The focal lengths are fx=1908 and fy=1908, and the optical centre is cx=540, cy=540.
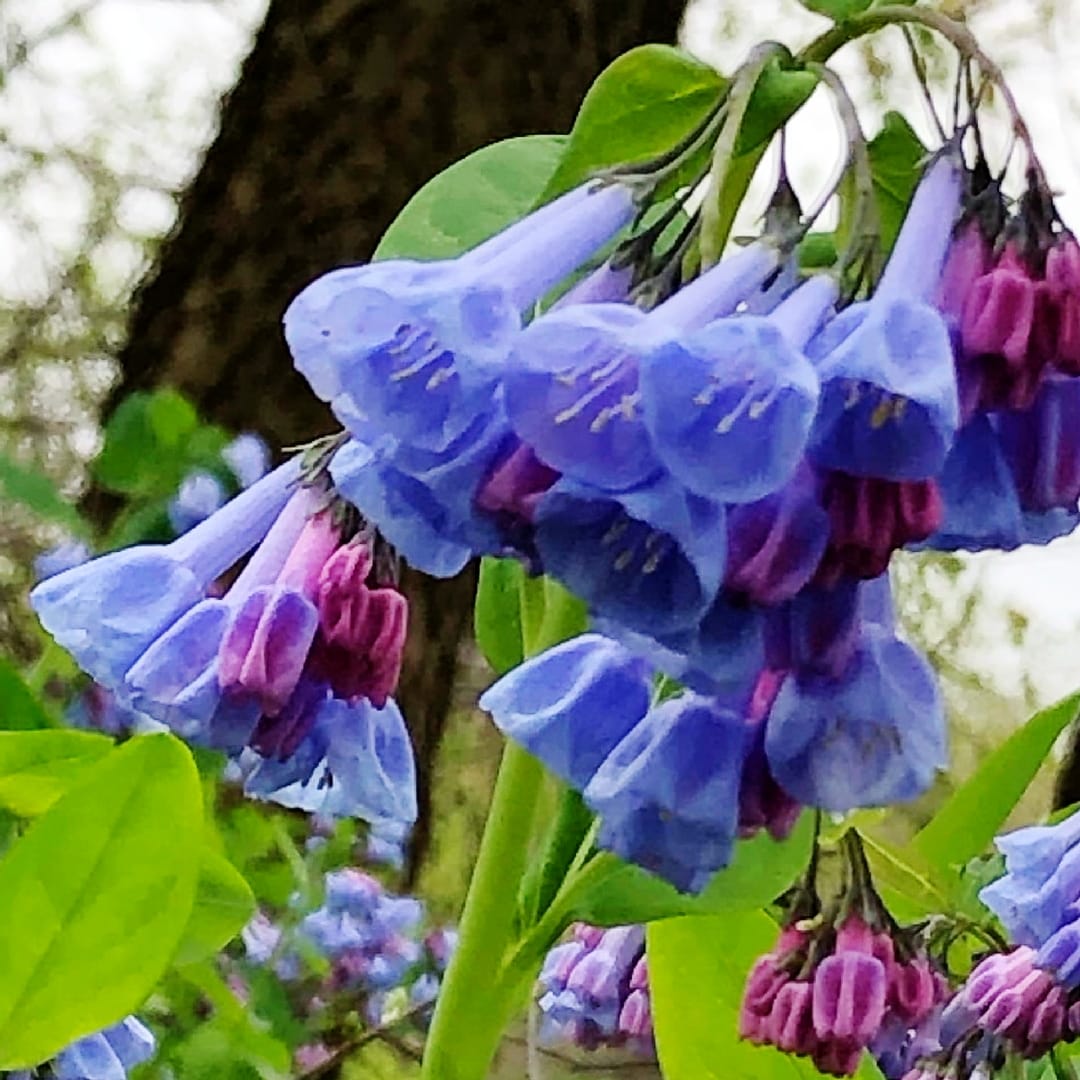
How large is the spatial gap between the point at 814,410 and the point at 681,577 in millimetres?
28

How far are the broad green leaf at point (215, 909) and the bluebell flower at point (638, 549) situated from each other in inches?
9.8

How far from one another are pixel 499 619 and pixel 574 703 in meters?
0.09

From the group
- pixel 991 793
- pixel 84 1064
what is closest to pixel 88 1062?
pixel 84 1064

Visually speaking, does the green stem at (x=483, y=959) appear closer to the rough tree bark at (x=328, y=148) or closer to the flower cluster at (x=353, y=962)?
the flower cluster at (x=353, y=962)

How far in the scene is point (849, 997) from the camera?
0.50 meters

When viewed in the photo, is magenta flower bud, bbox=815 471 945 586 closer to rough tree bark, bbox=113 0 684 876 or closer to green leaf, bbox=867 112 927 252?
green leaf, bbox=867 112 927 252

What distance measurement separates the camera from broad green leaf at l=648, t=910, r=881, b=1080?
1.63ft

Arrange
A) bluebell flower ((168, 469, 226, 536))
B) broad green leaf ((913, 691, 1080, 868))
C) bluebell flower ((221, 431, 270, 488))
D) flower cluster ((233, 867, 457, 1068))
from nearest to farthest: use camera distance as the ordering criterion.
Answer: broad green leaf ((913, 691, 1080, 868)) < bluebell flower ((168, 469, 226, 536)) < bluebell flower ((221, 431, 270, 488)) < flower cluster ((233, 867, 457, 1068))

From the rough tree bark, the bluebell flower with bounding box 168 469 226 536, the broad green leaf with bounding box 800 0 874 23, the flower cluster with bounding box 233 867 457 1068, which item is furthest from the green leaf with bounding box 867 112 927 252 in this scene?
the rough tree bark

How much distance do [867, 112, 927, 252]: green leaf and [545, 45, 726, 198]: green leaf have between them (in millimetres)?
35

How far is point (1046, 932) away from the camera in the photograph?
50 cm

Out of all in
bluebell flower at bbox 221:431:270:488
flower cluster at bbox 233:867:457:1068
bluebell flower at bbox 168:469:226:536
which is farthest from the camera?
flower cluster at bbox 233:867:457:1068

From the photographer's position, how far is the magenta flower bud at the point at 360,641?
1.16 ft

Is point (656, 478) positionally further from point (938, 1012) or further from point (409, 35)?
point (409, 35)
